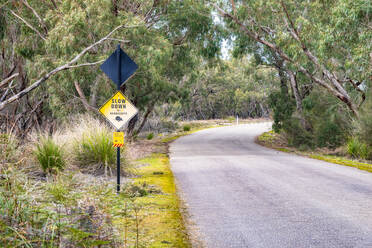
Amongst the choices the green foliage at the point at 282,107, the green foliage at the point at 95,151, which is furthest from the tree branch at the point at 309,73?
the green foliage at the point at 95,151

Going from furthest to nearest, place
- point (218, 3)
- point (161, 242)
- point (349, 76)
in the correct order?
point (218, 3), point (349, 76), point (161, 242)

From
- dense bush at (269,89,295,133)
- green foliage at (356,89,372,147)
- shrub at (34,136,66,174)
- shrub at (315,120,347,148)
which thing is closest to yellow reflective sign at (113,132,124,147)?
shrub at (34,136,66,174)

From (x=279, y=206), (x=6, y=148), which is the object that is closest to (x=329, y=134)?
(x=279, y=206)

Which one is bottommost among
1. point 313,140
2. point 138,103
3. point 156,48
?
point 313,140

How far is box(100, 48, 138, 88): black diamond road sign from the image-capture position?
29.2 feet

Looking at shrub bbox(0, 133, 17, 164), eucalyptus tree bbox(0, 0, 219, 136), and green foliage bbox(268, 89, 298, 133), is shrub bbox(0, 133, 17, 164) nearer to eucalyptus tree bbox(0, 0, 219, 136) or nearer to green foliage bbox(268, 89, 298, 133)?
eucalyptus tree bbox(0, 0, 219, 136)

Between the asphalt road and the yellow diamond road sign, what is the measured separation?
6.72 ft

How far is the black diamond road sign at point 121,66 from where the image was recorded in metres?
8.89

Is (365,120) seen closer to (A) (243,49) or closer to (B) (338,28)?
(B) (338,28)

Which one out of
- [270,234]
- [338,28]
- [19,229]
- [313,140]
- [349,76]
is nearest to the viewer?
[19,229]

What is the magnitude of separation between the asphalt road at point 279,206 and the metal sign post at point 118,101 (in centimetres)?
203

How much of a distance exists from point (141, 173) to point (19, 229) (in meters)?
7.97

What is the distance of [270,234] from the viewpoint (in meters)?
5.66

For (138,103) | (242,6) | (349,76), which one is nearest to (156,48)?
(242,6)
